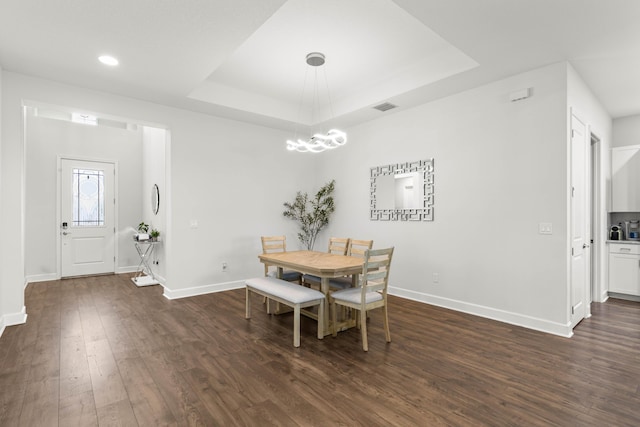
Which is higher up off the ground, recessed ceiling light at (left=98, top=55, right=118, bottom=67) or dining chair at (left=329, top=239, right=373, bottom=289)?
recessed ceiling light at (left=98, top=55, right=118, bottom=67)

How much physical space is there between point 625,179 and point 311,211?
16.5 feet

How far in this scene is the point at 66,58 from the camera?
11.0 feet

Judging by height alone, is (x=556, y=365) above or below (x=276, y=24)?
below

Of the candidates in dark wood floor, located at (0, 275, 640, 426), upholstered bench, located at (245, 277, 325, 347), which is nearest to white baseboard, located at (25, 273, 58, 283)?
dark wood floor, located at (0, 275, 640, 426)

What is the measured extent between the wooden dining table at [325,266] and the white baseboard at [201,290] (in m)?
1.58

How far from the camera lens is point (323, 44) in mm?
3670

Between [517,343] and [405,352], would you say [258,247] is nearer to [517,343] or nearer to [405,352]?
[405,352]

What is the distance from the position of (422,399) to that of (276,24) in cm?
352

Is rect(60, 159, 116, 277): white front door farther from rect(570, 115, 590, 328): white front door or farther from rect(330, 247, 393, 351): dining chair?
rect(570, 115, 590, 328): white front door

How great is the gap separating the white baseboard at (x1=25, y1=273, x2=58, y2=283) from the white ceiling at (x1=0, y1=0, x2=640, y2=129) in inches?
165

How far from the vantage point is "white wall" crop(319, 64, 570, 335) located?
11.4 feet

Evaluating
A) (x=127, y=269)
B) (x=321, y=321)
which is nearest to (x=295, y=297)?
(x=321, y=321)

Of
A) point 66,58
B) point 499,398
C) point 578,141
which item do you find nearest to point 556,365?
point 499,398

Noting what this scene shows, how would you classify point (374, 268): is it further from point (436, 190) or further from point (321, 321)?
point (436, 190)
